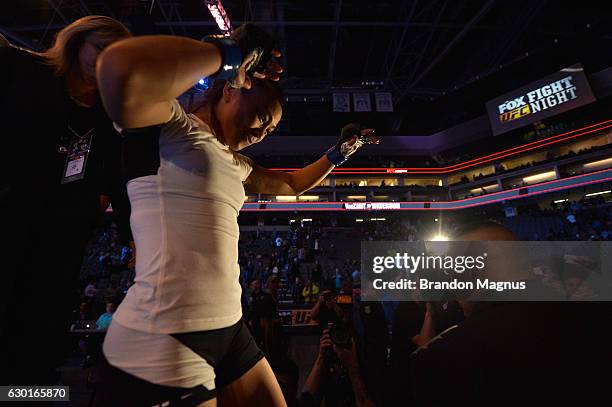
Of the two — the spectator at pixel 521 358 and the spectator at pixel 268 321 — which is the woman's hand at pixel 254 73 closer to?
the spectator at pixel 521 358

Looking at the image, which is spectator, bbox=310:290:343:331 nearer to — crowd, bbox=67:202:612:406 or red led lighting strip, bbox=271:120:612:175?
crowd, bbox=67:202:612:406

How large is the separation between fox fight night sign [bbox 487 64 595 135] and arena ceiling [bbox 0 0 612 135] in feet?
3.65

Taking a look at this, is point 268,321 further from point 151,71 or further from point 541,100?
point 541,100

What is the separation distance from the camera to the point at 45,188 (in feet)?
3.85

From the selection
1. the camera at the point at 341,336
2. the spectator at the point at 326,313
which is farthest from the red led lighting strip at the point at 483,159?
the camera at the point at 341,336

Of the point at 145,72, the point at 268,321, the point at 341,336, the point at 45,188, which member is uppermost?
the point at 145,72

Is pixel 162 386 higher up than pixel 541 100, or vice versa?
pixel 541 100

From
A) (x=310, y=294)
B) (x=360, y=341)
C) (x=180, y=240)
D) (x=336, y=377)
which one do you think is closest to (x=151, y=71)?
(x=180, y=240)

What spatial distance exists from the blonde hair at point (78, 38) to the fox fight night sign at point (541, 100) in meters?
24.1

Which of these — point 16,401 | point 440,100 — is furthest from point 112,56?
point 440,100

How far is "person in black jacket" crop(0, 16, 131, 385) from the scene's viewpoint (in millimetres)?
1067

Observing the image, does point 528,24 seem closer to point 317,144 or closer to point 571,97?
point 571,97

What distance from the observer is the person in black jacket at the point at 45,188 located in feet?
3.50

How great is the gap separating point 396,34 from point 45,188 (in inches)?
751
